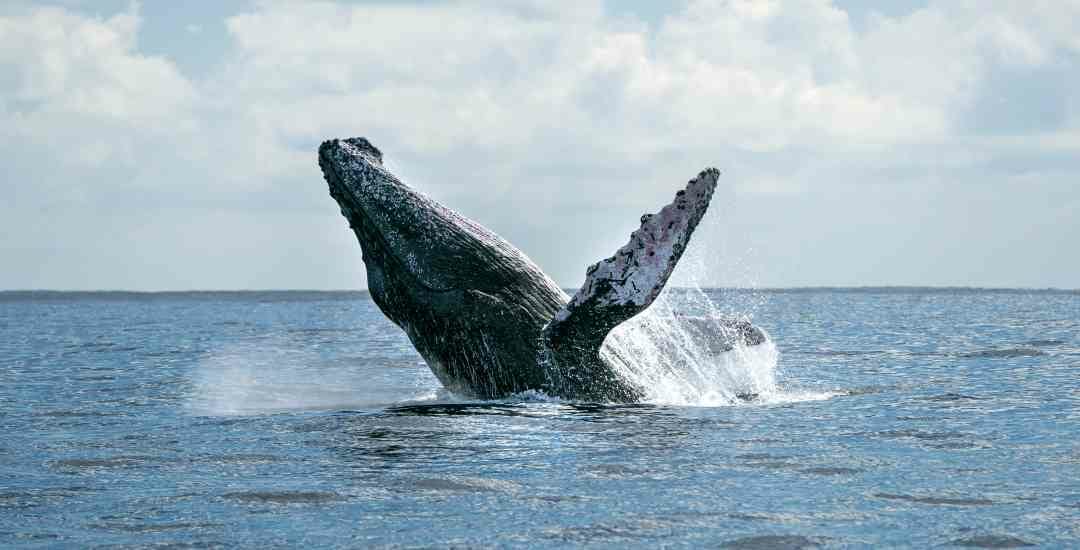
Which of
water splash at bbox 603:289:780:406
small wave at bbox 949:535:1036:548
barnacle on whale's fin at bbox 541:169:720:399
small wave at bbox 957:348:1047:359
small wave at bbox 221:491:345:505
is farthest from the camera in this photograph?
small wave at bbox 957:348:1047:359

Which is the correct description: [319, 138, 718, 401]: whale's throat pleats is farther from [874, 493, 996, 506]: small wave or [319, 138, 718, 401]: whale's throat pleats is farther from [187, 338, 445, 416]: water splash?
[874, 493, 996, 506]: small wave

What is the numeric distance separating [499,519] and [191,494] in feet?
6.94

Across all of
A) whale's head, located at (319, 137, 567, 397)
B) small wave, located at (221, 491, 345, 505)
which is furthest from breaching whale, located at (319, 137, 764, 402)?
small wave, located at (221, 491, 345, 505)

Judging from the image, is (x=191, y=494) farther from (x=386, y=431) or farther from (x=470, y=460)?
(x=386, y=431)

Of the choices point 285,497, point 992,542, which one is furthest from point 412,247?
point 992,542

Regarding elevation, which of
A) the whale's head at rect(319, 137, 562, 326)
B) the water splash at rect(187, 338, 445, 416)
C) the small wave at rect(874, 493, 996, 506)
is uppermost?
the whale's head at rect(319, 137, 562, 326)

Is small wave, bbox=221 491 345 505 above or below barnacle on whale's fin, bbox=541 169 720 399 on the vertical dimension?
below

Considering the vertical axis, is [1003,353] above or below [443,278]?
above

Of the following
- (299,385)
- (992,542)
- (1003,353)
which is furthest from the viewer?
(1003,353)

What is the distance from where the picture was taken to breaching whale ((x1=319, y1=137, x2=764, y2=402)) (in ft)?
37.6

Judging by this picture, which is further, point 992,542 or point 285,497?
point 285,497

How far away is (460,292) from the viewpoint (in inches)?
451

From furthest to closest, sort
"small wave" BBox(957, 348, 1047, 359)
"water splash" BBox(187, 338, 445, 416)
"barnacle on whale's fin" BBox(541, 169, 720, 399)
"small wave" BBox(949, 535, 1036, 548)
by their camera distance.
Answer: "small wave" BBox(957, 348, 1047, 359)
"water splash" BBox(187, 338, 445, 416)
"barnacle on whale's fin" BBox(541, 169, 720, 399)
"small wave" BBox(949, 535, 1036, 548)

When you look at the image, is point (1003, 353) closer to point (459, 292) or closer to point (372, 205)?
point (459, 292)
